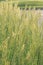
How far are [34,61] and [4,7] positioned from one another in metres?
1.92

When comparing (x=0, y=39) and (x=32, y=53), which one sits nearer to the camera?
(x=32, y=53)

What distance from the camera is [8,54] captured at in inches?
174

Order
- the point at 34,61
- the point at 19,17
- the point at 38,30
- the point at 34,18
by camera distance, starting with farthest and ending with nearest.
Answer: the point at 19,17, the point at 34,18, the point at 38,30, the point at 34,61

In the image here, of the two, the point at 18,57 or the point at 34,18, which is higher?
the point at 34,18

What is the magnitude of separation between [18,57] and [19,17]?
58.0 inches

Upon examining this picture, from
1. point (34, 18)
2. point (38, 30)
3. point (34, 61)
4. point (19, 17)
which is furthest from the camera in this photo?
point (19, 17)

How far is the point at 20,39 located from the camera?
15.3 feet

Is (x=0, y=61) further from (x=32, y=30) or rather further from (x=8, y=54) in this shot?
(x=32, y=30)

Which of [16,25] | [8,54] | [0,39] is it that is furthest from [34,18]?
[8,54]

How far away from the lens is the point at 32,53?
439 centimetres

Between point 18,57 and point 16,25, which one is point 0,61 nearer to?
point 18,57

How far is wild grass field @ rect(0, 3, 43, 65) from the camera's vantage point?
429cm

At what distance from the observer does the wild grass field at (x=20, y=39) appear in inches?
169

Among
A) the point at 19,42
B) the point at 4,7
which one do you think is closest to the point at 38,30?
the point at 19,42
